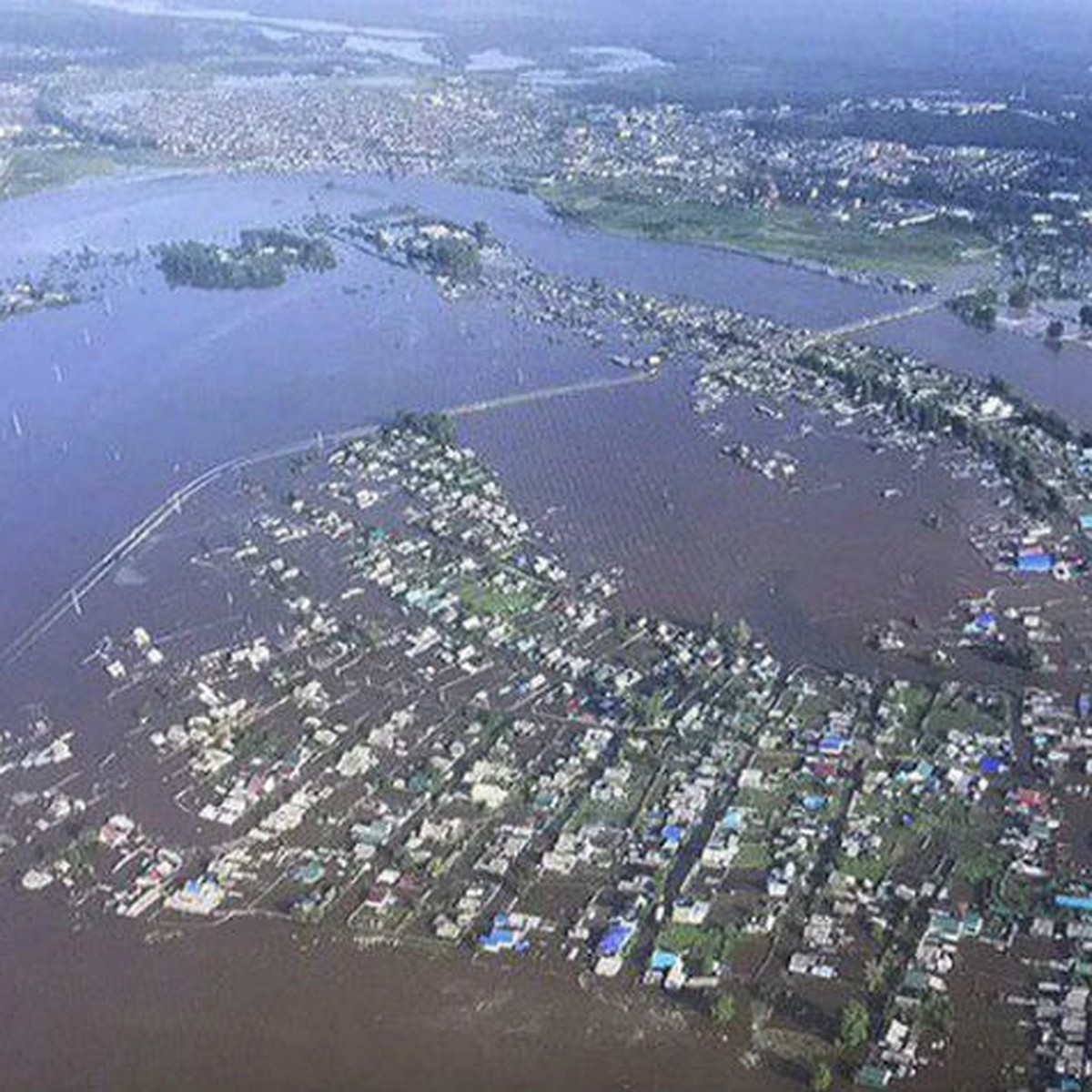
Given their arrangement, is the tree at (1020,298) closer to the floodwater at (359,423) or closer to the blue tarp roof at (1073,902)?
the floodwater at (359,423)

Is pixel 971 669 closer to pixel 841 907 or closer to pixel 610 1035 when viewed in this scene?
pixel 841 907

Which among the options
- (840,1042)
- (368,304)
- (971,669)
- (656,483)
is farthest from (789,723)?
(368,304)

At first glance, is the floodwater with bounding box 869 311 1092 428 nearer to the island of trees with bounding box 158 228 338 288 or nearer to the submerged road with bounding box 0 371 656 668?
the submerged road with bounding box 0 371 656 668

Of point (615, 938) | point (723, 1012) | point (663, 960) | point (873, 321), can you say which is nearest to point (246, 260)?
point (873, 321)


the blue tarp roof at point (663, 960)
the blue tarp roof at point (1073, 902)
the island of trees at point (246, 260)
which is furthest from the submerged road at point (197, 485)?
the blue tarp roof at point (1073, 902)

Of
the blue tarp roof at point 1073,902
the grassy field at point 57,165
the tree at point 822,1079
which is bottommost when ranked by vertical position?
Answer: the tree at point 822,1079
